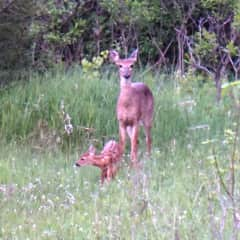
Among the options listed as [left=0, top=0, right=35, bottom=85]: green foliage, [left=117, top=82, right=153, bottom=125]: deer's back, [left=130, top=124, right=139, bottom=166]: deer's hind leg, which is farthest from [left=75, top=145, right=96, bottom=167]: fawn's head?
[left=0, top=0, right=35, bottom=85]: green foliage

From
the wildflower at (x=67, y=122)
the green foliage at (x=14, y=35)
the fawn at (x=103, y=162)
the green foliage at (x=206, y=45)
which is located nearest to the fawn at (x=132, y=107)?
the wildflower at (x=67, y=122)

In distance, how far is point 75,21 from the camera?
55.9 feet

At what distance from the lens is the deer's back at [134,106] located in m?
11.1

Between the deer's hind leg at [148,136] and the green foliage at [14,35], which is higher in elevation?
the green foliage at [14,35]

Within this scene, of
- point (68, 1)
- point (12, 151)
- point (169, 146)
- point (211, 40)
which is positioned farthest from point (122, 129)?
point (68, 1)

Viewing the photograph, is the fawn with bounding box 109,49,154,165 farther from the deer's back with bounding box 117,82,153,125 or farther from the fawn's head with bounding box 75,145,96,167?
the fawn's head with bounding box 75,145,96,167

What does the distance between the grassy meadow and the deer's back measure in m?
0.24

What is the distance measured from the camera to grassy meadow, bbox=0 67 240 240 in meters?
6.98

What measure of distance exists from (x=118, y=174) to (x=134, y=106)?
1.80 m

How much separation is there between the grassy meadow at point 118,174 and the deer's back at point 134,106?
24 centimetres

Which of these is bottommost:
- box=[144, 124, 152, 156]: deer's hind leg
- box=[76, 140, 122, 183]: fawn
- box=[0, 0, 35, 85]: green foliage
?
box=[144, 124, 152, 156]: deer's hind leg

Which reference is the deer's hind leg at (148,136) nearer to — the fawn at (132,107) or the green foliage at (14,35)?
the fawn at (132,107)

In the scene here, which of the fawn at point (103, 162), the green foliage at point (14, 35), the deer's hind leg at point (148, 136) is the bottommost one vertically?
the deer's hind leg at point (148, 136)

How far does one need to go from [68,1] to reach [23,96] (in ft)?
16.3
